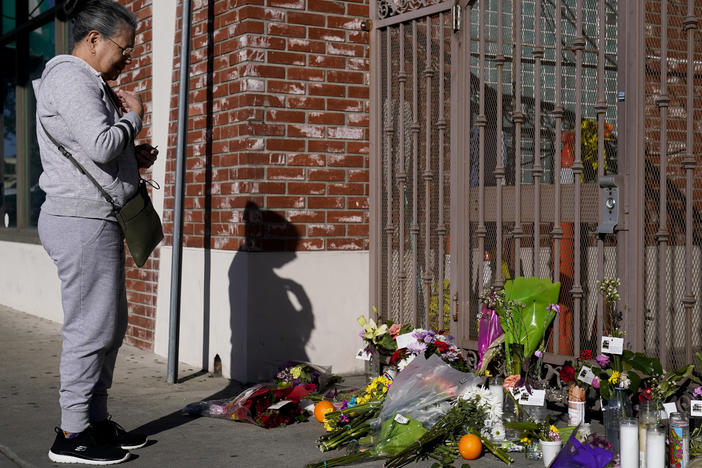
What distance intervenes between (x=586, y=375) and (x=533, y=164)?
1259 millimetres

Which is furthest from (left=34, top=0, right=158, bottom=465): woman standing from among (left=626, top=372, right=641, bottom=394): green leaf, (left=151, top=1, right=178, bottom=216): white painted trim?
(left=151, top=1, right=178, bottom=216): white painted trim

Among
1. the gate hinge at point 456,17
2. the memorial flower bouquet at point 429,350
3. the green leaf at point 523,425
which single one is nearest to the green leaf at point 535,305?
the memorial flower bouquet at point 429,350

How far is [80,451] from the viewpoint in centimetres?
413

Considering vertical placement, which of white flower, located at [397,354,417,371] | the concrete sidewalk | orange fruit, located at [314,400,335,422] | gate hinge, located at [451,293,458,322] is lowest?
the concrete sidewalk

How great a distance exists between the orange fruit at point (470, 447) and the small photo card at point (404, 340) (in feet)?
3.24

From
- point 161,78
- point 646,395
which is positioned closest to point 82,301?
point 646,395

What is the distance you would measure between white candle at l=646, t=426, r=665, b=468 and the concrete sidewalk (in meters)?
0.56

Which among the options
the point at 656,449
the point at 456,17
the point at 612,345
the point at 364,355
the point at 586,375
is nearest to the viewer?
the point at 656,449

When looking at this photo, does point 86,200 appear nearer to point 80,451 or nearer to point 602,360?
point 80,451

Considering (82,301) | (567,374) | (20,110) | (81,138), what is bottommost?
(567,374)

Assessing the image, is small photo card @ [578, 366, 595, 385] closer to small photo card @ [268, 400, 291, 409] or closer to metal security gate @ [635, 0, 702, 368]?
metal security gate @ [635, 0, 702, 368]

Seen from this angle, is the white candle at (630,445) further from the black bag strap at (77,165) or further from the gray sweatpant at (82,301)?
the black bag strap at (77,165)

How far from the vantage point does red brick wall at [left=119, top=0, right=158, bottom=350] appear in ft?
23.4

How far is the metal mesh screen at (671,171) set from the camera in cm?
445
